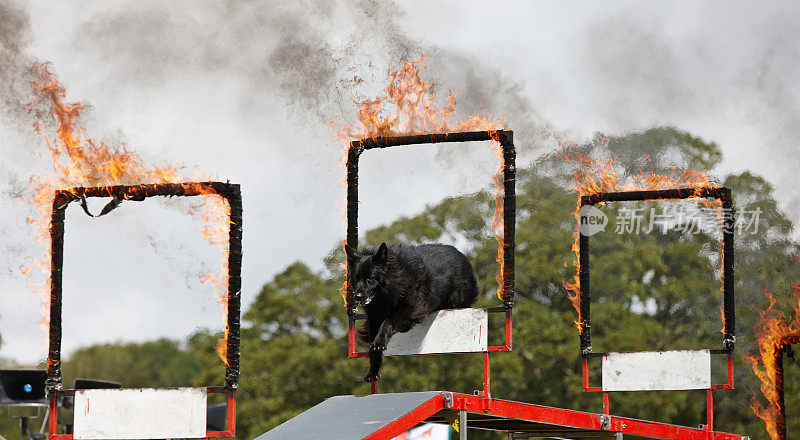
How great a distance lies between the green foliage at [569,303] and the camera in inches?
904

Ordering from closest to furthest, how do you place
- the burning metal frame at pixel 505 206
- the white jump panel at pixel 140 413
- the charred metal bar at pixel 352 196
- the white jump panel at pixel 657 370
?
1. the white jump panel at pixel 140 413
2. the burning metal frame at pixel 505 206
3. the charred metal bar at pixel 352 196
4. the white jump panel at pixel 657 370

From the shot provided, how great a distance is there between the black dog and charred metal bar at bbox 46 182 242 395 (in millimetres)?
1038

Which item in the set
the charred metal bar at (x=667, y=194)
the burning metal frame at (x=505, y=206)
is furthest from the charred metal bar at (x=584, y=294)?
the burning metal frame at (x=505, y=206)

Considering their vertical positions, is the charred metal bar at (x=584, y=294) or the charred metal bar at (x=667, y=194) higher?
the charred metal bar at (x=667, y=194)

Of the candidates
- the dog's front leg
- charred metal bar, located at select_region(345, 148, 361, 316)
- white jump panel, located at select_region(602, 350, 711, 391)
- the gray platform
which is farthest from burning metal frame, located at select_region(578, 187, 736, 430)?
the gray platform

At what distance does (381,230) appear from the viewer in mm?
25297

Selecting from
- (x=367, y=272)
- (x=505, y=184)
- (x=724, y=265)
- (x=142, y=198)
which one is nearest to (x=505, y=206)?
(x=505, y=184)

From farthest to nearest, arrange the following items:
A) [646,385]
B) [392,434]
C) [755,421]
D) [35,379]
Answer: [755,421] → [35,379] → [646,385] → [392,434]

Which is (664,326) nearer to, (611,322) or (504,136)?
(611,322)

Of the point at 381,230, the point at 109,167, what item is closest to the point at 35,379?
the point at 109,167

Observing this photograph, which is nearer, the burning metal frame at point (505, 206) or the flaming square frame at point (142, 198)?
the flaming square frame at point (142, 198)

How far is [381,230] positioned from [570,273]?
15.8ft

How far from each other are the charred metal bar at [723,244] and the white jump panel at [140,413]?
3.58 m

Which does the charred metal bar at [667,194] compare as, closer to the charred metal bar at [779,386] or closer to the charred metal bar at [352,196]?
the charred metal bar at [352,196]
